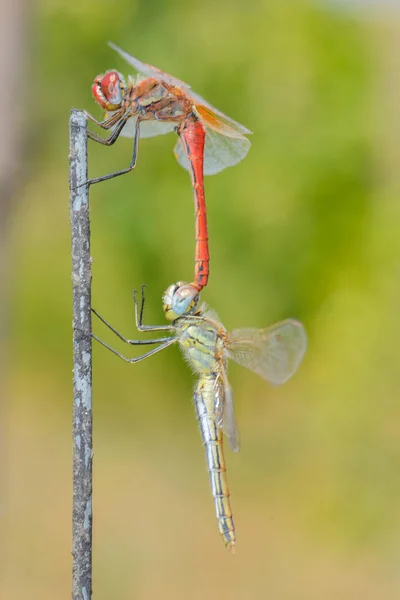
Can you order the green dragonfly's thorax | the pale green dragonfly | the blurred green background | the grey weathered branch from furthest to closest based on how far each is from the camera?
the blurred green background < the green dragonfly's thorax < the pale green dragonfly < the grey weathered branch

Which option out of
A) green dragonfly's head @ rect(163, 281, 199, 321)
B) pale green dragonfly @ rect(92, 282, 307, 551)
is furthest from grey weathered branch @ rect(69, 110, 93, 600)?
green dragonfly's head @ rect(163, 281, 199, 321)

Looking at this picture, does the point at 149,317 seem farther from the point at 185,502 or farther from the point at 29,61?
the point at 29,61

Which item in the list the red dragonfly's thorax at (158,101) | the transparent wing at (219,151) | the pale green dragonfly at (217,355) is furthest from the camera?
the transparent wing at (219,151)

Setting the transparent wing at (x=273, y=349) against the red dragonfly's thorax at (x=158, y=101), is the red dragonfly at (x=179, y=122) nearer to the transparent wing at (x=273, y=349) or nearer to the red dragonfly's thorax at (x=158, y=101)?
the red dragonfly's thorax at (x=158, y=101)

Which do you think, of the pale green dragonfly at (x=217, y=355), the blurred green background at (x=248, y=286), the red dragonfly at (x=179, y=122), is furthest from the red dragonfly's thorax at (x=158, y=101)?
the blurred green background at (x=248, y=286)

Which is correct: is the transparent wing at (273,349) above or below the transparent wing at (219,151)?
below

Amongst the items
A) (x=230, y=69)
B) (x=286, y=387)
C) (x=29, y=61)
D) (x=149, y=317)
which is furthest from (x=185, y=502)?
(x=29, y=61)

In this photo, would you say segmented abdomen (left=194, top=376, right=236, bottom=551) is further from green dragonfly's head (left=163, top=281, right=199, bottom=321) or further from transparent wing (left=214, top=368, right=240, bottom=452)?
green dragonfly's head (left=163, top=281, right=199, bottom=321)
